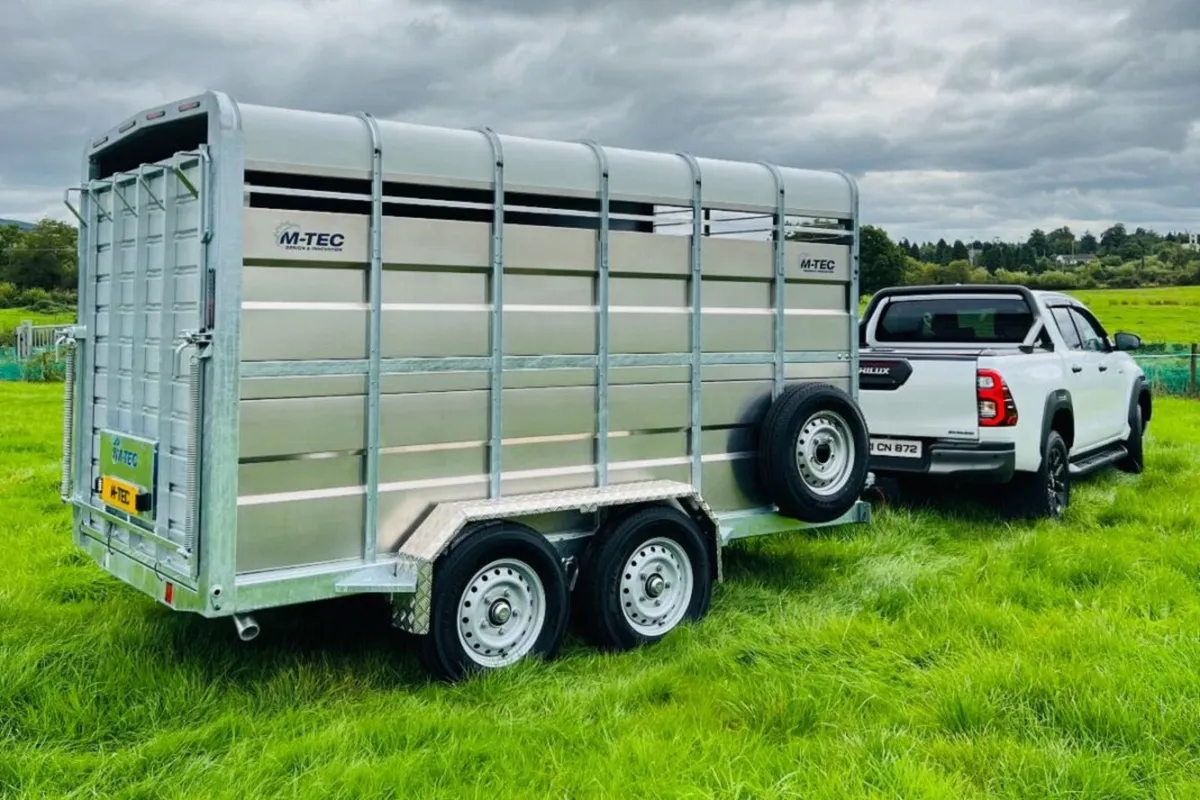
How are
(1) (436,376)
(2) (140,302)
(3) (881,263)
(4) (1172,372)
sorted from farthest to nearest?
(4) (1172,372) < (3) (881,263) < (2) (140,302) < (1) (436,376)

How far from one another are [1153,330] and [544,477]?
40447 mm

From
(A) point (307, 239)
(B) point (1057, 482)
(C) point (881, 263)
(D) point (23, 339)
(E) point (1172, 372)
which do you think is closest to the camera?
(A) point (307, 239)

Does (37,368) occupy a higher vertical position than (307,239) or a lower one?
lower

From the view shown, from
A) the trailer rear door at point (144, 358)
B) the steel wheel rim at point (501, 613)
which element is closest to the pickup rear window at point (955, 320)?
the steel wheel rim at point (501, 613)

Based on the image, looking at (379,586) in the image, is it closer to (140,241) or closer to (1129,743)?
(140,241)

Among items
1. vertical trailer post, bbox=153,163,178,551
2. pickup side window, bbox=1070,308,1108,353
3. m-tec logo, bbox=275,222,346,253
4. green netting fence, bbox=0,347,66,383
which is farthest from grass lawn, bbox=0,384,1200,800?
green netting fence, bbox=0,347,66,383

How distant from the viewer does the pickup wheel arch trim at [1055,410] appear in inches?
328

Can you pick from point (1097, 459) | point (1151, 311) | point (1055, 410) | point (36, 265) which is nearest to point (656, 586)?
point (1055, 410)

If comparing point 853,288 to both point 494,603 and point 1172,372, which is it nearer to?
point 494,603

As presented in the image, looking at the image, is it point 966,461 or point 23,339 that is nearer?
point 966,461

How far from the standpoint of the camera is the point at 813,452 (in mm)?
6426

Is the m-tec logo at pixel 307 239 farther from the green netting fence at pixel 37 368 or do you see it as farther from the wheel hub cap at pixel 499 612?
the green netting fence at pixel 37 368

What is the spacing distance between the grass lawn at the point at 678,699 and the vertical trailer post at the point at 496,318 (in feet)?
3.24

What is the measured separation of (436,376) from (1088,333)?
7412 millimetres
